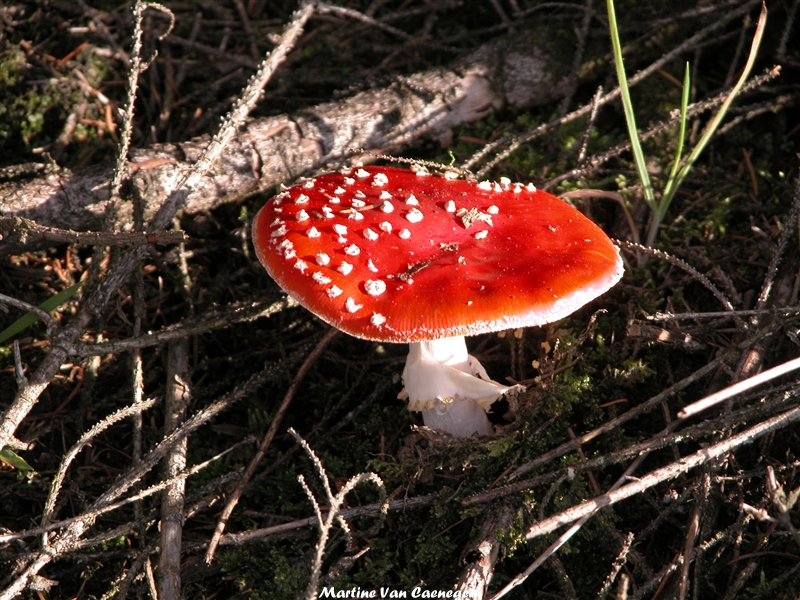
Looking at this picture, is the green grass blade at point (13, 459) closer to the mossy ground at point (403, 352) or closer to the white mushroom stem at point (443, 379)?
the mossy ground at point (403, 352)

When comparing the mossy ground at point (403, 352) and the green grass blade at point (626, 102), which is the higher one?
the green grass blade at point (626, 102)

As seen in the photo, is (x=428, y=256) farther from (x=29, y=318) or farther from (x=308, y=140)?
(x=29, y=318)

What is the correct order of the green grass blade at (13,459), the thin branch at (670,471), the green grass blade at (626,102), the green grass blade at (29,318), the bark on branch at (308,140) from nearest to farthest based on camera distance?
1. the thin branch at (670,471)
2. the green grass blade at (13,459)
3. the green grass blade at (626,102)
4. the green grass blade at (29,318)
5. the bark on branch at (308,140)

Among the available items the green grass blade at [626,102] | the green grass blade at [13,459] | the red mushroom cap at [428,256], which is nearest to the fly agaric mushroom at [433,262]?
the red mushroom cap at [428,256]

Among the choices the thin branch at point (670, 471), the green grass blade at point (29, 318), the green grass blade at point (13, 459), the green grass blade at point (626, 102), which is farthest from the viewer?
the green grass blade at point (29, 318)

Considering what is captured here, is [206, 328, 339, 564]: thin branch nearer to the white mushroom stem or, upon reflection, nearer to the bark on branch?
the white mushroom stem

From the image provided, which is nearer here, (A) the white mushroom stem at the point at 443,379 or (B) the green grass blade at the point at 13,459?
(B) the green grass blade at the point at 13,459

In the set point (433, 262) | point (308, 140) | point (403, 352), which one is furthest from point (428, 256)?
point (308, 140)

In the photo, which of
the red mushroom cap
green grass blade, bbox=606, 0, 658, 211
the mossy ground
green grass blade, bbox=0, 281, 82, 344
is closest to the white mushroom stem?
the mossy ground
